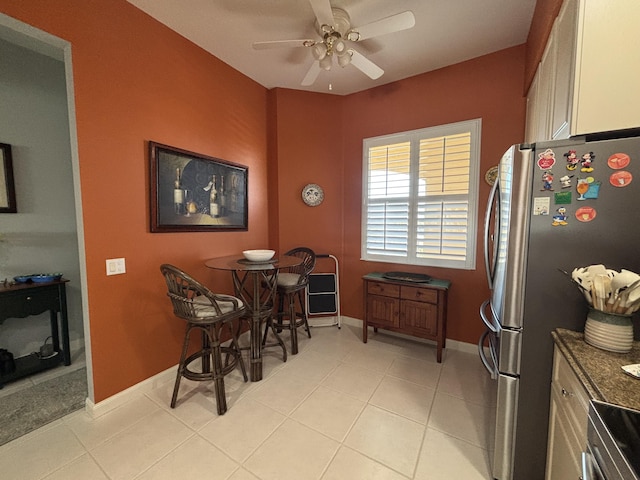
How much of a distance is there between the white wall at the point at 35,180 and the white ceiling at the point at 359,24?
4.36 ft

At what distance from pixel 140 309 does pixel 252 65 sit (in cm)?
262

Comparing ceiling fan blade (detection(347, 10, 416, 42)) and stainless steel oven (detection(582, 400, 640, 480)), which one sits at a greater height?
ceiling fan blade (detection(347, 10, 416, 42))

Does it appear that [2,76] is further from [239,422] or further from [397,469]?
[397,469]

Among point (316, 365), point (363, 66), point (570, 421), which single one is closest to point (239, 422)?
point (316, 365)

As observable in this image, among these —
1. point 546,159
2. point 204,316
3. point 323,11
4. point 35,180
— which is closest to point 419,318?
point 546,159

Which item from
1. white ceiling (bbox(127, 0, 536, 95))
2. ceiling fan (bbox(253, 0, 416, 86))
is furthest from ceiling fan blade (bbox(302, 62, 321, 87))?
white ceiling (bbox(127, 0, 536, 95))

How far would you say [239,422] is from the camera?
1805mm

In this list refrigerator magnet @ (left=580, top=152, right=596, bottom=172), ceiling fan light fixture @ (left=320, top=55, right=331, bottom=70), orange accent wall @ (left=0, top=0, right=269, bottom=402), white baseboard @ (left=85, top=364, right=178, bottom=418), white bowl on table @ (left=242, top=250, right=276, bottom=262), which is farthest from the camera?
white bowl on table @ (left=242, top=250, right=276, bottom=262)

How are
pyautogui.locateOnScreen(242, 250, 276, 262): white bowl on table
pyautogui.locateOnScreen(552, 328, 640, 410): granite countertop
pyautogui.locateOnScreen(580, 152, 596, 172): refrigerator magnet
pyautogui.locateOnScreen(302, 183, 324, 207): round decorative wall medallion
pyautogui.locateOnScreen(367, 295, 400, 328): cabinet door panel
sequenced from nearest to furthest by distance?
pyautogui.locateOnScreen(552, 328, 640, 410): granite countertop, pyautogui.locateOnScreen(580, 152, 596, 172): refrigerator magnet, pyautogui.locateOnScreen(242, 250, 276, 262): white bowl on table, pyautogui.locateOnScreen(367, 295, 400, 328): cabinet door panel, pyautogui.locateOnScreen(302, 183, 324, 207): round decorative wall medallion

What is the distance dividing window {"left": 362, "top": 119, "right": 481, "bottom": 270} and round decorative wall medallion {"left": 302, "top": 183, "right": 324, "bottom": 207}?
1.94 ft

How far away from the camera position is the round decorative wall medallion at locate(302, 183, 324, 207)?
3.34 meters

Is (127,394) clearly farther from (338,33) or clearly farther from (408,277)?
(338,33)

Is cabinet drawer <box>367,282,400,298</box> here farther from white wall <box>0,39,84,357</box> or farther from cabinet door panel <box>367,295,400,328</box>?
white wall <box>0,39,84,357</box>

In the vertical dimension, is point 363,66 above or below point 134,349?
above
